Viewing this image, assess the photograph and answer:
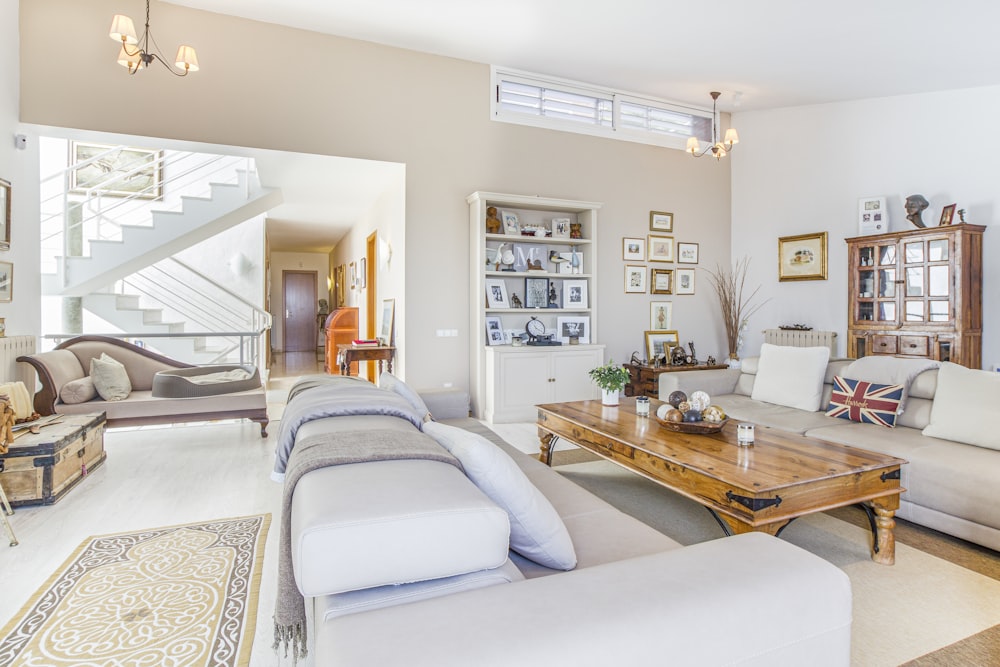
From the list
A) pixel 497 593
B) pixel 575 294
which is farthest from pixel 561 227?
pixel 497 593

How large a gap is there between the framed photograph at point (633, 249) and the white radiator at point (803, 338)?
70.9 inches

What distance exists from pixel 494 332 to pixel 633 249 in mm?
2118

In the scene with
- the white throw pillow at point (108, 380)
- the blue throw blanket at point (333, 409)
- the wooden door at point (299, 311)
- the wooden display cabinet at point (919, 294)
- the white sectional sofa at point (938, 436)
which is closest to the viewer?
the blue throw blanket at point (333, 409)

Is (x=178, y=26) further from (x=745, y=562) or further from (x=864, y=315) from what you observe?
(x=864, y=315)

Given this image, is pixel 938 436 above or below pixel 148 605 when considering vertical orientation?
above

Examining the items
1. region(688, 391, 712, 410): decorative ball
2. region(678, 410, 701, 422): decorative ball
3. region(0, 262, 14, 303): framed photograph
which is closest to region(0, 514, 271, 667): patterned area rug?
region(678, 410, 701, 422): decorative ball

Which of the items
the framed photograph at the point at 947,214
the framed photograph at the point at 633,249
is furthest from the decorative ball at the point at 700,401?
the framed photograph at the point at 947,214

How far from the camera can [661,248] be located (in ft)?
21.9

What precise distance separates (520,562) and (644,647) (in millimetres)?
604

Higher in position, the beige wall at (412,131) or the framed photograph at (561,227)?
the beige wall at (412,131)

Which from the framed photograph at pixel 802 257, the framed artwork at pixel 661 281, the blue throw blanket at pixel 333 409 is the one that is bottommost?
the blue throw blanket at pixel 333 409

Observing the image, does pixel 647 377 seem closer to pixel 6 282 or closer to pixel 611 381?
pixel 611 381

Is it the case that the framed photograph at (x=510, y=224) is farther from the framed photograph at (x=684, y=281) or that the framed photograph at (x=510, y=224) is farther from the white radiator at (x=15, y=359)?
the white radiator at (x=15, y=359)

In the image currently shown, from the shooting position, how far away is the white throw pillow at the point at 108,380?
432 centimetres
